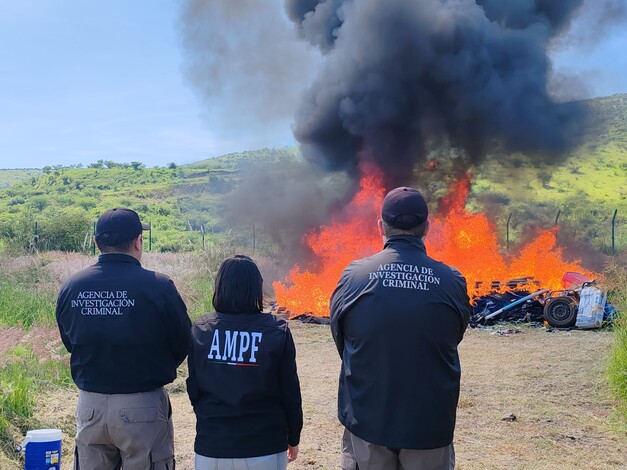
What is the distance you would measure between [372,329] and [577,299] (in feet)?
37.9

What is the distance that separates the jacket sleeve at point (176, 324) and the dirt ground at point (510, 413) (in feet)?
4.41

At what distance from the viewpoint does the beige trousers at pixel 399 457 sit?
2848 mm

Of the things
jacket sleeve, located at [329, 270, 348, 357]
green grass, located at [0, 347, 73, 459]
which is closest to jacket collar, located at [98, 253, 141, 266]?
jacket sleeve, located at [329, 270, 348, 357]

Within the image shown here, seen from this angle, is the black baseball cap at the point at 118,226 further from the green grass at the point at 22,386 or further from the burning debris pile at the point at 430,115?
the burning debris pile at the point at 430,115

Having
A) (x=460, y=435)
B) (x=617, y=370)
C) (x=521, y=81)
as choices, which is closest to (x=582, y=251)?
(x=521, y=81)

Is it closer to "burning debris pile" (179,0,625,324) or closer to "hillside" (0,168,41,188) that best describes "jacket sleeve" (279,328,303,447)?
"burning debris pile" (179,0,625,324)

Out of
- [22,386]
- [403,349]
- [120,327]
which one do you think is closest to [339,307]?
[403,349]

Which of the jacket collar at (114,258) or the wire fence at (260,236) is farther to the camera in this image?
the wire fence at (260,236)

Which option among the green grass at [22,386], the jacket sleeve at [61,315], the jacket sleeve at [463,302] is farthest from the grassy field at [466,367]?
the jacket sleeve at [463,302]

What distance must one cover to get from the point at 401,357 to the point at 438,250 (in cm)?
1444

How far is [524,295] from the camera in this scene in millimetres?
14227

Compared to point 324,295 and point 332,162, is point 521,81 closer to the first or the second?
point 332,162

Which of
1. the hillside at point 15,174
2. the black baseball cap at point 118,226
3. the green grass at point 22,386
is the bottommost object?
the green grass at point 22,386

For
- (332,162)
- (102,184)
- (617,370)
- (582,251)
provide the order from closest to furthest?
(617,370)
(332,162)
(582,251)
(102,184)
